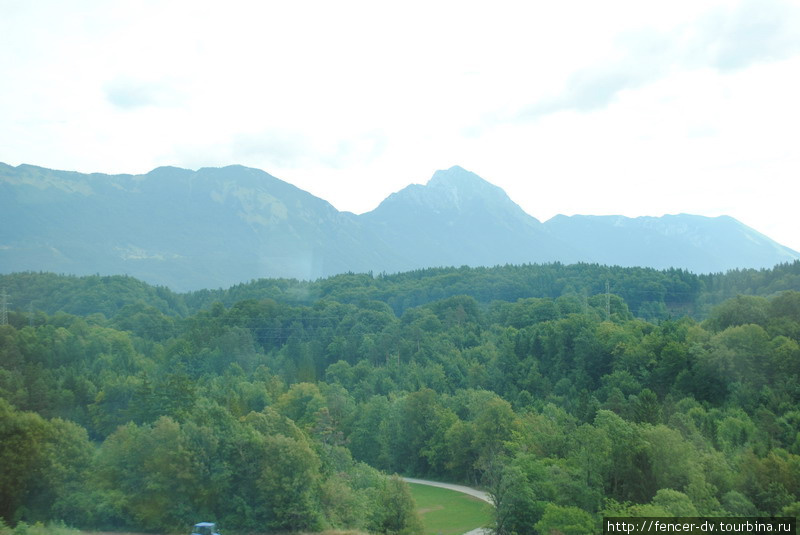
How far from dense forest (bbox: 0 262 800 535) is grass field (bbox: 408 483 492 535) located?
11.5 feet

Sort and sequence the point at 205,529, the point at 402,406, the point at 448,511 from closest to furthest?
the point at 205,529 < the point at 448,511 < the point at 402,406

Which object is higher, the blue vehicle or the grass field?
the blue vehicle

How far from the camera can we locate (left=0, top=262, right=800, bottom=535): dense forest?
37.6m

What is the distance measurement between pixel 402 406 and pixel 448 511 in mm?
23638

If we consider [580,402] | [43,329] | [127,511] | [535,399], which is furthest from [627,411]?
[43,329]

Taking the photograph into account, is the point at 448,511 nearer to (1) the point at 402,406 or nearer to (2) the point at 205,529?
(2) the point at 205,529

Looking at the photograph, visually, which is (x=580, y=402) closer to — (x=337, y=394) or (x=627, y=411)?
(x=627, y=411)

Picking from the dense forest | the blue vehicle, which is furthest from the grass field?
the blue vehicle

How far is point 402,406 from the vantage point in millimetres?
74750

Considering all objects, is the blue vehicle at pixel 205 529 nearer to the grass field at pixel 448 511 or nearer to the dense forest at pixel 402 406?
the dense forest at pixel 402 406

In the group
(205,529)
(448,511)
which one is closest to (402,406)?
(448,511)

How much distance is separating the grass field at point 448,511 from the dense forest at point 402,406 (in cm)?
351

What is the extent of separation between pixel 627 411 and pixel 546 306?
5034cm

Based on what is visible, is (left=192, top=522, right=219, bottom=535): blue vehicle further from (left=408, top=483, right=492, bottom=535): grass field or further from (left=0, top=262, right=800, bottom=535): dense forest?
(left=408, top=483, right=492, bottom=535): grass field
